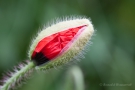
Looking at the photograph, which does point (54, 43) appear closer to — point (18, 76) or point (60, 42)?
point (60, 42)

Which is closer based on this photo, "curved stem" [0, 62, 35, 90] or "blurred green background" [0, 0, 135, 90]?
"curved stem" [0, 62, 35, 90]

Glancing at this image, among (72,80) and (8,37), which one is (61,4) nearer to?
(8,37)

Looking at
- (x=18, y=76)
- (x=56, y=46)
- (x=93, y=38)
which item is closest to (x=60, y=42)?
(x=56, y=46)

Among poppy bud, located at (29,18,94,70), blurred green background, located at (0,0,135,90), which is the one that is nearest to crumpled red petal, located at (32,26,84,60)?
poppy bud, located at (29,18,94,70)

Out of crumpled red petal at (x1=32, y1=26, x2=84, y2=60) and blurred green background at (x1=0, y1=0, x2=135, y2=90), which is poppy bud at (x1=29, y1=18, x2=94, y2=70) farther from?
blurred green background at (x1=0, y1=0, x2=135, y2=90)

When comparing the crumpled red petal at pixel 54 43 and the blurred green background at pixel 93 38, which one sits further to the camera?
the blurred green background at pixel 93 38

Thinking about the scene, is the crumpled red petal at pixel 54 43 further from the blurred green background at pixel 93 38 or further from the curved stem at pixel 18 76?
the blurred green background at pixel 93 38

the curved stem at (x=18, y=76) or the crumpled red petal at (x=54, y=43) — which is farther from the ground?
the crumpled red petal at (x=54, y=43)

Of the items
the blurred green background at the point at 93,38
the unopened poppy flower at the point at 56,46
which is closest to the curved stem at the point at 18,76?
the unopened poppy flower at the point at 56,46
